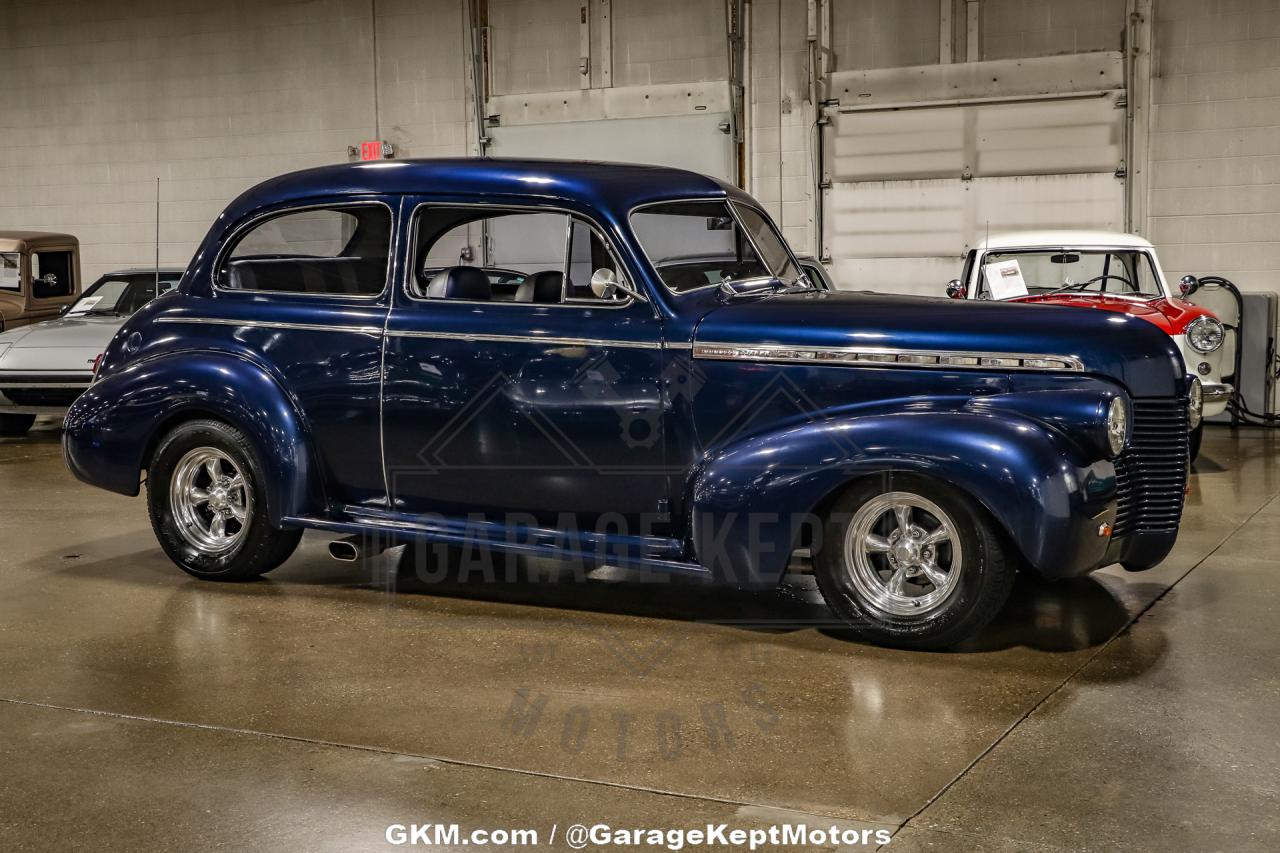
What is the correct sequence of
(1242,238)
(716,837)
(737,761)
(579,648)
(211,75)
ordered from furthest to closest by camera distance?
(211,75) < (1242,238) < (579,648) < (737,761) < (716,837)

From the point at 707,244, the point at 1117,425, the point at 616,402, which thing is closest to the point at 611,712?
the point at 616,402

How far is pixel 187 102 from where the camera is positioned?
1698 cm

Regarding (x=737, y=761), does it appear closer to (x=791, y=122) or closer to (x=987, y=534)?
(x=987, y=534)

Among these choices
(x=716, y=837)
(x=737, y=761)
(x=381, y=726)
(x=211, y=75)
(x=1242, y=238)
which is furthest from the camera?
(x=211, y=75)

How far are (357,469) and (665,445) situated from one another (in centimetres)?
138

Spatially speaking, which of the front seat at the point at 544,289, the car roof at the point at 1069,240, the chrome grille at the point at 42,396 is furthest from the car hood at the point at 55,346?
the car roof at the point at 1069,240

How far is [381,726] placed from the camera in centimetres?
411

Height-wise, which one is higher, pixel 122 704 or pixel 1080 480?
pixel 1080 480

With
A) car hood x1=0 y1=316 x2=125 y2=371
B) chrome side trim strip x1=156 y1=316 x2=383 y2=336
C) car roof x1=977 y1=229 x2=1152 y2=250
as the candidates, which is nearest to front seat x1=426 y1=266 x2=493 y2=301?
chrome side trim strip x1=156 y1=316 x2=383 y2=336

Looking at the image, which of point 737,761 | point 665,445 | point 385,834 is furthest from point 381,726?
point 665,445

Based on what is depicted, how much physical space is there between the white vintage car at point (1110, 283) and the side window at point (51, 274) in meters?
9.03

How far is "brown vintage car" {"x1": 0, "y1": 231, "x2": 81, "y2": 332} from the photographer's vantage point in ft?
43.8

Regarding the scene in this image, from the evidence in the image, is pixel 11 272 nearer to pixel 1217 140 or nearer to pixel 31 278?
pixel 31 278

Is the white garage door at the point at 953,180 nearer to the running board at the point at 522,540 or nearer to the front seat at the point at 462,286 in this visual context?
the front seat at the point at 462,286
